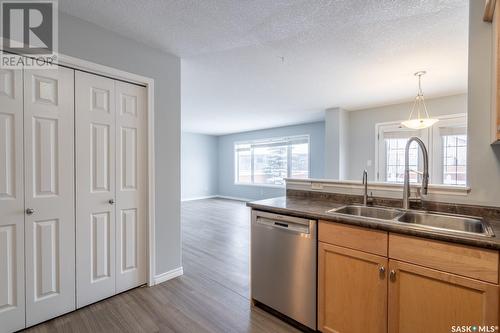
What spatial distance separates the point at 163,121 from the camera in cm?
254

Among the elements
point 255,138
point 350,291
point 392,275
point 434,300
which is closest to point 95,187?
point 350,291

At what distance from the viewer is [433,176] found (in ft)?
14.6

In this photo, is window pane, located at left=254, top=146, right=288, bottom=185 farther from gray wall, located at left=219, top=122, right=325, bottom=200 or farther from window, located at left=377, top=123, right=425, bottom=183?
A: window, located at left=377, top=123, right=425, bottom=183

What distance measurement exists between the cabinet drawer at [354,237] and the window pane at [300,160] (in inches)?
210

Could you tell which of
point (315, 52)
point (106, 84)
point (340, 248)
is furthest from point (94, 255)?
point (315, 52)

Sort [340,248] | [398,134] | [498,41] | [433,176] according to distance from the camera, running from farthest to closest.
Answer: [398,134], [433,176], [340,248], [498,41]

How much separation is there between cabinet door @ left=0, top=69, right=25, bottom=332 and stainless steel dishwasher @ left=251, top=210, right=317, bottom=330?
1775 millimetres

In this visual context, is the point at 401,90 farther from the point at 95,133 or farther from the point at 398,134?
the point at 95,133

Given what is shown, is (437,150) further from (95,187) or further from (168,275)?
(95,187)

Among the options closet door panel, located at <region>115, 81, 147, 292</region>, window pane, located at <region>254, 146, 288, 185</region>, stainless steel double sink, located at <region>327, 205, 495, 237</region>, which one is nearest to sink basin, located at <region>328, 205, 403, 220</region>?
stainless steel double sink, located at <region>327, 205, 495, 237</region>

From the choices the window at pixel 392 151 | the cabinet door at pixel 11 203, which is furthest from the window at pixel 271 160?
the cabinet door at pixel 11 203

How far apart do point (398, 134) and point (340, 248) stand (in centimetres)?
428

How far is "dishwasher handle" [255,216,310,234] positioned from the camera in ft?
5.75

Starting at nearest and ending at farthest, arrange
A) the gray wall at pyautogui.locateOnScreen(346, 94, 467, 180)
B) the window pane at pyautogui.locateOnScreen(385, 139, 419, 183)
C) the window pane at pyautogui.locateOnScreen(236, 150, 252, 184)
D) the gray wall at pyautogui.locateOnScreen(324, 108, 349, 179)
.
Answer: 1. the gray wall at pyautogui.locateOnScreen(346, 94, 467, 180)
2. the window pane at pyautogui.locateOnScreen(385, 139, 419, 183)
3. the gray wall at pyautogui.locateOnScreen(324, 108, 349, 179)
4. the window pane at pyautogui.locateOnScreen(236, 150, 252, 184)
